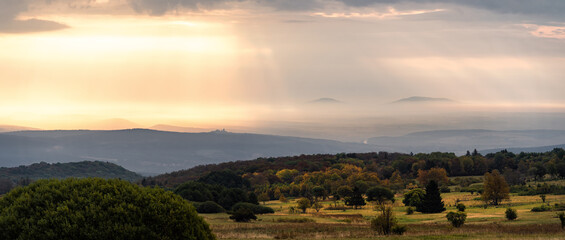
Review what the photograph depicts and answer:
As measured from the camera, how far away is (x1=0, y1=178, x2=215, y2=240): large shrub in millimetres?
18250

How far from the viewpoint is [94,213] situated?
1844 centimetres

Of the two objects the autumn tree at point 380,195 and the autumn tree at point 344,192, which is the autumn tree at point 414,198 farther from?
the autumn tree at point 344,192

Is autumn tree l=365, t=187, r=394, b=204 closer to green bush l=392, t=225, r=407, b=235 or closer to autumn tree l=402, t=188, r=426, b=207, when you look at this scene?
autumn tree l=402, t=188, r=426, b=207

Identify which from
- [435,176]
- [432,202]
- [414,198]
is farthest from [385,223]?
[435,176]

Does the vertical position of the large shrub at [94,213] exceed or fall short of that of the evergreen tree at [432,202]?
it exceeds it

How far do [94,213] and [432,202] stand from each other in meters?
58.7

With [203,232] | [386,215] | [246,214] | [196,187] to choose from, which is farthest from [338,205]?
[203,232]

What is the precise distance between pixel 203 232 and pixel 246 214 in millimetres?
33349

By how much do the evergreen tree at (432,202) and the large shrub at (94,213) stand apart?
55651mm

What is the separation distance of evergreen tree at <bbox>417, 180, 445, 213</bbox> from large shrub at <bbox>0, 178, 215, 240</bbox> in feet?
183

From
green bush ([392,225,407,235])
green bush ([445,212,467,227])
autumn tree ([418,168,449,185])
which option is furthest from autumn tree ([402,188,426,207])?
green bush ([392,225,407,235])

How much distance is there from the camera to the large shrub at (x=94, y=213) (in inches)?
719

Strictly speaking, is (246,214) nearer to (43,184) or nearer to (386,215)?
(386,215)

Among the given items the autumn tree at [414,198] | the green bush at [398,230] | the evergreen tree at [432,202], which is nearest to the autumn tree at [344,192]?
the autumn tree at [414,198]
